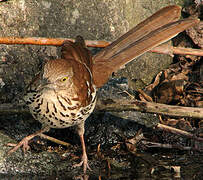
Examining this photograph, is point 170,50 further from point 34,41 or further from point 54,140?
point 54,140

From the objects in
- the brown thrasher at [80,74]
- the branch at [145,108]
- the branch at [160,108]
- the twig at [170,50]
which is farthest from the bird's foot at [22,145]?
the twig at [170,50]

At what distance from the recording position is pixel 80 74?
15.1 feet

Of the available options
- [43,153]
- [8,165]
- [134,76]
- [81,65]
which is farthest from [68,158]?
[134,76]

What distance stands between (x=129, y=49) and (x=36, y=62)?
126cm

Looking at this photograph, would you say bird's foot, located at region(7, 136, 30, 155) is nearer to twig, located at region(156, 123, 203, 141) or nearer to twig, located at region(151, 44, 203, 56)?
twig, located at region(156, 123, 203, 141)

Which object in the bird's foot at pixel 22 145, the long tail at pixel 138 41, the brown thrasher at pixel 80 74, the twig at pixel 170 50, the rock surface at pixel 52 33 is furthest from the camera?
the twig at pixel 170 50

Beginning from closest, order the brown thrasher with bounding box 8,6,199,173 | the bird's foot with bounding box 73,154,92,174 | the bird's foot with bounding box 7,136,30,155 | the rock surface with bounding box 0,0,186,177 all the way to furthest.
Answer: the brown thrasher with bounding box 8,6,199,173, the bird's foot with bounding box 73,154,92,174, the bird's foot with bounding box 7,136,30,155, the rock surface with bounding box 0,0,186,177

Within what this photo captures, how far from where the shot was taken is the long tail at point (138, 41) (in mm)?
4797

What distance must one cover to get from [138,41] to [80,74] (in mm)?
816

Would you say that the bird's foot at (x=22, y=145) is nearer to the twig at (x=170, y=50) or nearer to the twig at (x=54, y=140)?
the twig at (x=54, y=140)

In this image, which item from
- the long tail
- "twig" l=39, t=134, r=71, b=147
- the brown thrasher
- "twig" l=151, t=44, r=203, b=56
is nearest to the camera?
the brown thrasher

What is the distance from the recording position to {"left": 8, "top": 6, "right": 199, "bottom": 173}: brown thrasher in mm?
4219

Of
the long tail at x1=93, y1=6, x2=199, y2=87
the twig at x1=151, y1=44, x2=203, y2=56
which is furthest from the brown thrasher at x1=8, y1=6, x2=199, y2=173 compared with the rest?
the twig at x1=151, y1=44, x2=203, y2=56

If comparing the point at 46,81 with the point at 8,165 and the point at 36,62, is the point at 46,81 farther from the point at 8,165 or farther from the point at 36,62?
the point at 36,62
